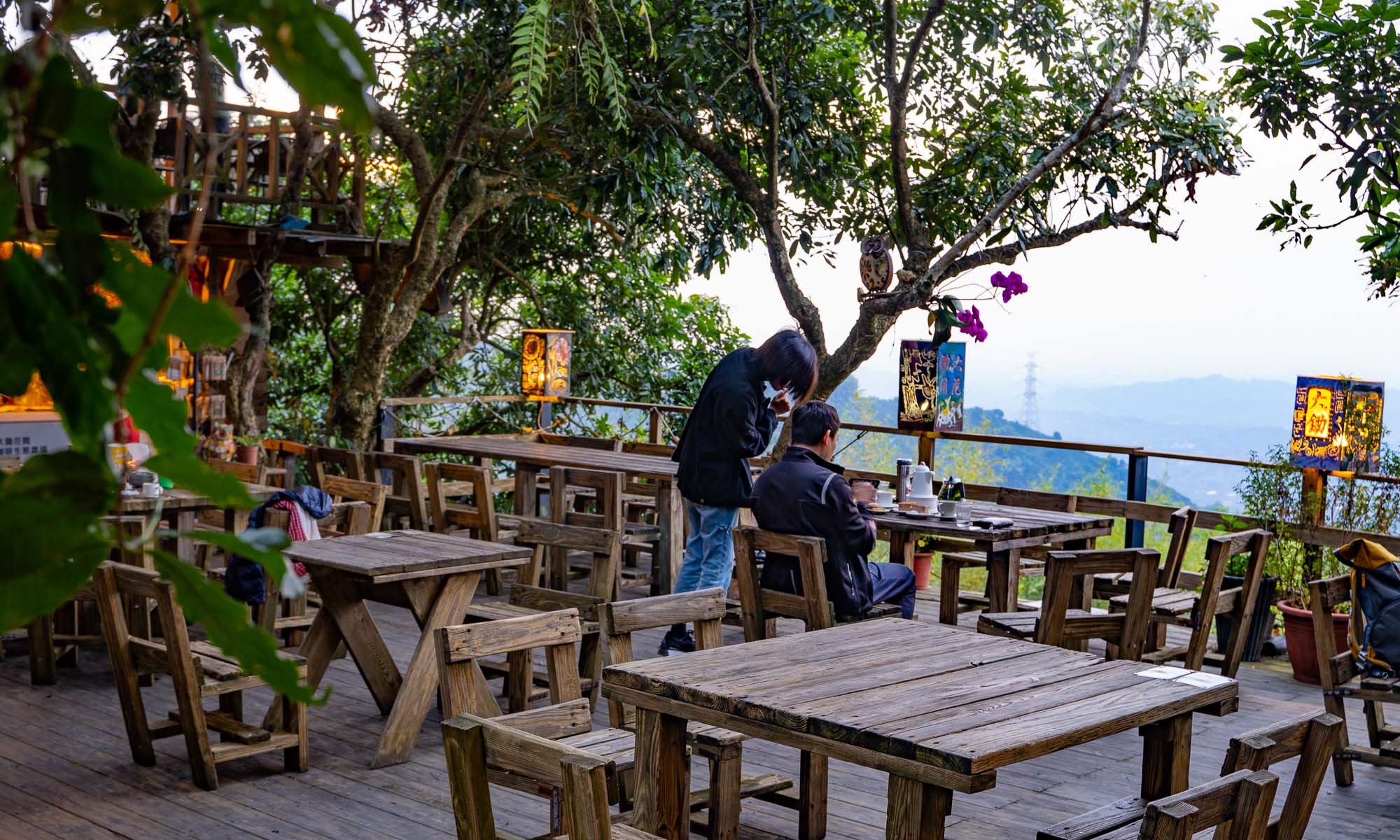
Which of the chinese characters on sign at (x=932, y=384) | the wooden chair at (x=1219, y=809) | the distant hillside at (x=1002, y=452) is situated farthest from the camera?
the distant hillside at (x=1002, y=452)

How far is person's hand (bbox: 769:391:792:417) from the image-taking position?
5574 mm

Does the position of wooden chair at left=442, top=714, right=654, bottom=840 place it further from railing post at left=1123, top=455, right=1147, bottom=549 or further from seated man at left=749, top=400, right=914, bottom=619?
railing post at left=1123, top=455, right=1147, bottom=549

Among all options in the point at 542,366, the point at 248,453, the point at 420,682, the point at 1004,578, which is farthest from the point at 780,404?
the point at 542,366

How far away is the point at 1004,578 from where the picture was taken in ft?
18.4

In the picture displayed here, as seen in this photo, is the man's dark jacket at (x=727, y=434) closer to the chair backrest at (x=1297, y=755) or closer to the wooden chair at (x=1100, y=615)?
the wooden chair at (x=1100, y=615)

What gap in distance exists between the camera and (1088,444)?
771cm

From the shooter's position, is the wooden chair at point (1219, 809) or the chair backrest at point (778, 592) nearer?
the wooden chair at point (1219, 809)

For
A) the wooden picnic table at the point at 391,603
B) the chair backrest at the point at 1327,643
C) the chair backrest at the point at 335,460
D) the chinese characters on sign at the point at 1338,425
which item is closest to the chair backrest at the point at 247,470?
the chair backrest at the point at 335,460

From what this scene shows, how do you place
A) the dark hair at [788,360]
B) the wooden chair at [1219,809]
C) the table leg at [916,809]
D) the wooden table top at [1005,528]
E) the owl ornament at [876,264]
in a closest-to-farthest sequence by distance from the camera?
the wooden chair at [1219,809] < the table leg at [916,809] < the dark hair at [788,360] < the wooden table top at [1005,528] < the owl ornament at [876,264]

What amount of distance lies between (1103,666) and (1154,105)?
4.85m

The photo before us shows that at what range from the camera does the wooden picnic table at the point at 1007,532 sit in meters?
5.59

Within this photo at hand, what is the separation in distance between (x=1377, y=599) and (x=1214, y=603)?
0.87m

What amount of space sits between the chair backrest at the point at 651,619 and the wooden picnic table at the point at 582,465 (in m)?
2.91

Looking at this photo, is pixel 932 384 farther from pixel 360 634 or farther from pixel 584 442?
pixel 360 634
